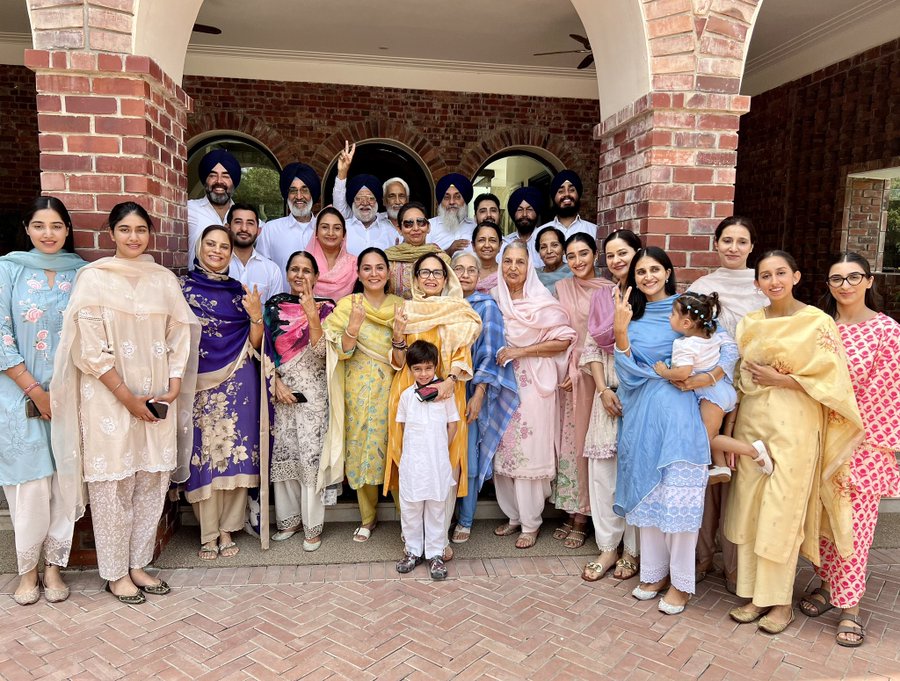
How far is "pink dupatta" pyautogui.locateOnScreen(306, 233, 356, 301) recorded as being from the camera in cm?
390

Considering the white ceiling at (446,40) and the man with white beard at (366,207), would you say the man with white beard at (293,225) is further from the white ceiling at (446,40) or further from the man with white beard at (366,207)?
the white ceiling at (446,40)

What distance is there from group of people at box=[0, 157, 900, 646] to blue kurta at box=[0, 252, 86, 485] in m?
0.01

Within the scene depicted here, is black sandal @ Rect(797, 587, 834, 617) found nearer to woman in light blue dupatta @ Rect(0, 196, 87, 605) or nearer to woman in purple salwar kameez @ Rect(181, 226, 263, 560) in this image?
woman in purple salwar kameez @ Rect(181, 226, 263, 560)

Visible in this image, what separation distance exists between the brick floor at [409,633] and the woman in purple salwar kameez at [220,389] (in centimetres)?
41

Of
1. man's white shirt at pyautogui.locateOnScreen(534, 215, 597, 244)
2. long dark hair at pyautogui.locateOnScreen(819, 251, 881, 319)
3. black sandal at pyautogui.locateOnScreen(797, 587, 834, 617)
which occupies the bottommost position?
black sandal at pyautogui.locateOnScreen(797, 587, 834, 617)

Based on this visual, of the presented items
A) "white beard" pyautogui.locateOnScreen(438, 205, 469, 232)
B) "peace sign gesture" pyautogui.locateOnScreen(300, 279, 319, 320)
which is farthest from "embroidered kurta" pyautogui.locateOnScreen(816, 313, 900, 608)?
"white beard" pyautogui.locateOnScreen(438, 205, 469, 232)

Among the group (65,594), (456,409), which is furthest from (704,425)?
(65,594)

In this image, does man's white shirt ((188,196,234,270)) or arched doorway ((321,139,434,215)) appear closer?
man's white shirt ((188,196,234,270))

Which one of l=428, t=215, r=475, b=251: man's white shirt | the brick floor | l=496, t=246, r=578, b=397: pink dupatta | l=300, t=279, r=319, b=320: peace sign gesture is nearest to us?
the brick floor

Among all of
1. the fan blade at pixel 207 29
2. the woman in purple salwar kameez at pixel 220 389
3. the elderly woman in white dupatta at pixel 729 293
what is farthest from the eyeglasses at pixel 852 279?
the fan blade at pixel 207 29

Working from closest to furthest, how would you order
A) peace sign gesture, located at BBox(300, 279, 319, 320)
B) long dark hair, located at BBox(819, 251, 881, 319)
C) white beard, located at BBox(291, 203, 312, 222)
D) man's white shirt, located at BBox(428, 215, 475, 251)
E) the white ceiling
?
long dark hair, located at BBox(819, 251, 881, 319)
peace sign gesture, located at BBox(300, 279, 319, 320)
white beard, located at BBox(291, 203, 312, 222)
man's white shirt, located at BBox(428, 215, 475, 251)
the white ceiling

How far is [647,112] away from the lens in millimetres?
3557

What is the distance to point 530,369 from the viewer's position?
3.65 metres

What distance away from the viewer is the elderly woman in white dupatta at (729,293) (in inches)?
125
